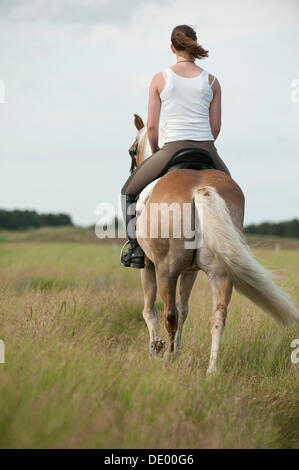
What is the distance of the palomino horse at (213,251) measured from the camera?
4570mm

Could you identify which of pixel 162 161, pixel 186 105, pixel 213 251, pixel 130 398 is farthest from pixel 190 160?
pixel 130 398

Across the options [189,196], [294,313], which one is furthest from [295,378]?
[189,196]

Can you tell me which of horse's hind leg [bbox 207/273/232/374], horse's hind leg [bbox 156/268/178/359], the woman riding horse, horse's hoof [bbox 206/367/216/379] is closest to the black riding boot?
the woman riding horse

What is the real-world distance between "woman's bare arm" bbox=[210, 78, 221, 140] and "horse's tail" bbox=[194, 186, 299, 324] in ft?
3.51

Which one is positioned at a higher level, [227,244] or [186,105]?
[186,105]

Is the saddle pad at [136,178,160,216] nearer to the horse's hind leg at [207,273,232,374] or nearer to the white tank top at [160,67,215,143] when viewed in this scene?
the white tank top at [160,67,215,143]

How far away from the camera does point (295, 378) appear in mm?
5078

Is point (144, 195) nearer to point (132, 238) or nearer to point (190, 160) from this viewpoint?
point (190, 160)

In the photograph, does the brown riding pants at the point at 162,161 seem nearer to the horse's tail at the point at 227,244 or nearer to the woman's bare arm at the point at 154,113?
the woman's bare arm at the point at 154,113

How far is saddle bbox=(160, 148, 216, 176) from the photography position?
17.1 ft

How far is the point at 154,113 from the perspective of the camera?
538cm

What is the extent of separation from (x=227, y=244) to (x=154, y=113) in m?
1.63
